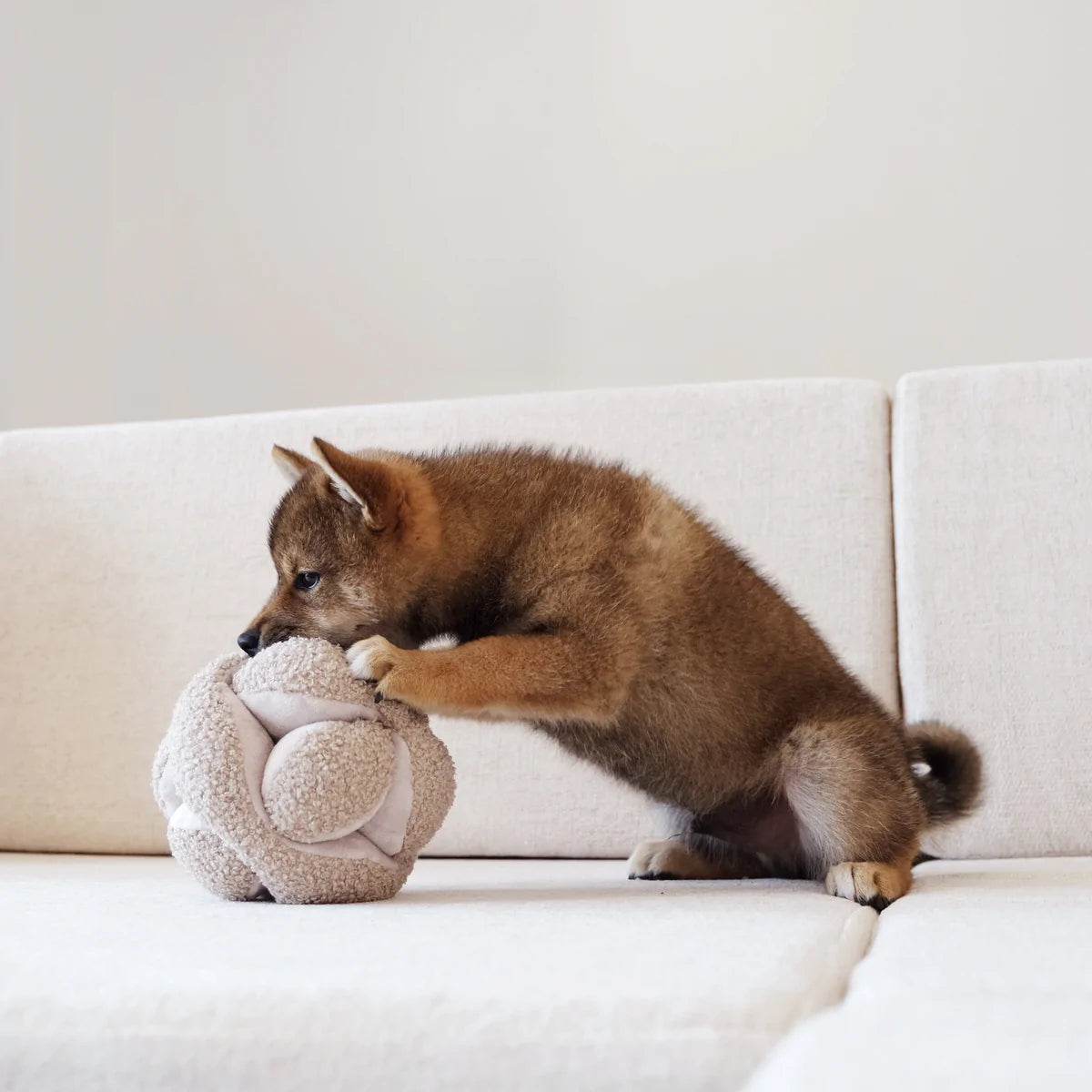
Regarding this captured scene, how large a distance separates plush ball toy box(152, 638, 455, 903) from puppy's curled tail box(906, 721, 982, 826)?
2.24 ft

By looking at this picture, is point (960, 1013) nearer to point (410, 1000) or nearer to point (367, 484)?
point (410, 1000)

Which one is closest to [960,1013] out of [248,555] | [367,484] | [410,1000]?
[410,1000]

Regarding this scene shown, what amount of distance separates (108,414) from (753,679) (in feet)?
7.82

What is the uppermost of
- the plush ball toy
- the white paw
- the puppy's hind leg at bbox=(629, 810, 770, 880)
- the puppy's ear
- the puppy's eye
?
the puppy's ear

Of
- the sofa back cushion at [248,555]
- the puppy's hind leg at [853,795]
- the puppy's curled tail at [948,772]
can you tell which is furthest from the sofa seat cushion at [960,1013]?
the sofa back cushion at [248,555]

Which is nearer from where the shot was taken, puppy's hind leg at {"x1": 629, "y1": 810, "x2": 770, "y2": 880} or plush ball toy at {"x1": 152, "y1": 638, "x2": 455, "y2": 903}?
plush ball toy at {"x1": 152, "y1": 638, "x2": 455, "y2": 903}

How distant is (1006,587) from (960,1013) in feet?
4.51

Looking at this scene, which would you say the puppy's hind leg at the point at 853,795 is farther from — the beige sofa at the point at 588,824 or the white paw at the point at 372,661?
the white paw at the point at 372,661

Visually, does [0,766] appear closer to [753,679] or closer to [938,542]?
[753,679]

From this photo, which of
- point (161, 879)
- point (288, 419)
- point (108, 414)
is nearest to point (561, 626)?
point (161, 879)

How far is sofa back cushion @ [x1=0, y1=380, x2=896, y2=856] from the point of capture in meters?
2.17

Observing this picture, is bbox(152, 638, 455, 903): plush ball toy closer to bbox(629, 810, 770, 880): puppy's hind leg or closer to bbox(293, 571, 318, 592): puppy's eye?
bbox(293, 571, 318, 592): puppy's eye

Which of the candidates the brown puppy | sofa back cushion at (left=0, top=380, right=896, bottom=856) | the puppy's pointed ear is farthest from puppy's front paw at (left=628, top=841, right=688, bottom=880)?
the puppy's pointed ear

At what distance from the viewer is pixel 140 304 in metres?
3.50
